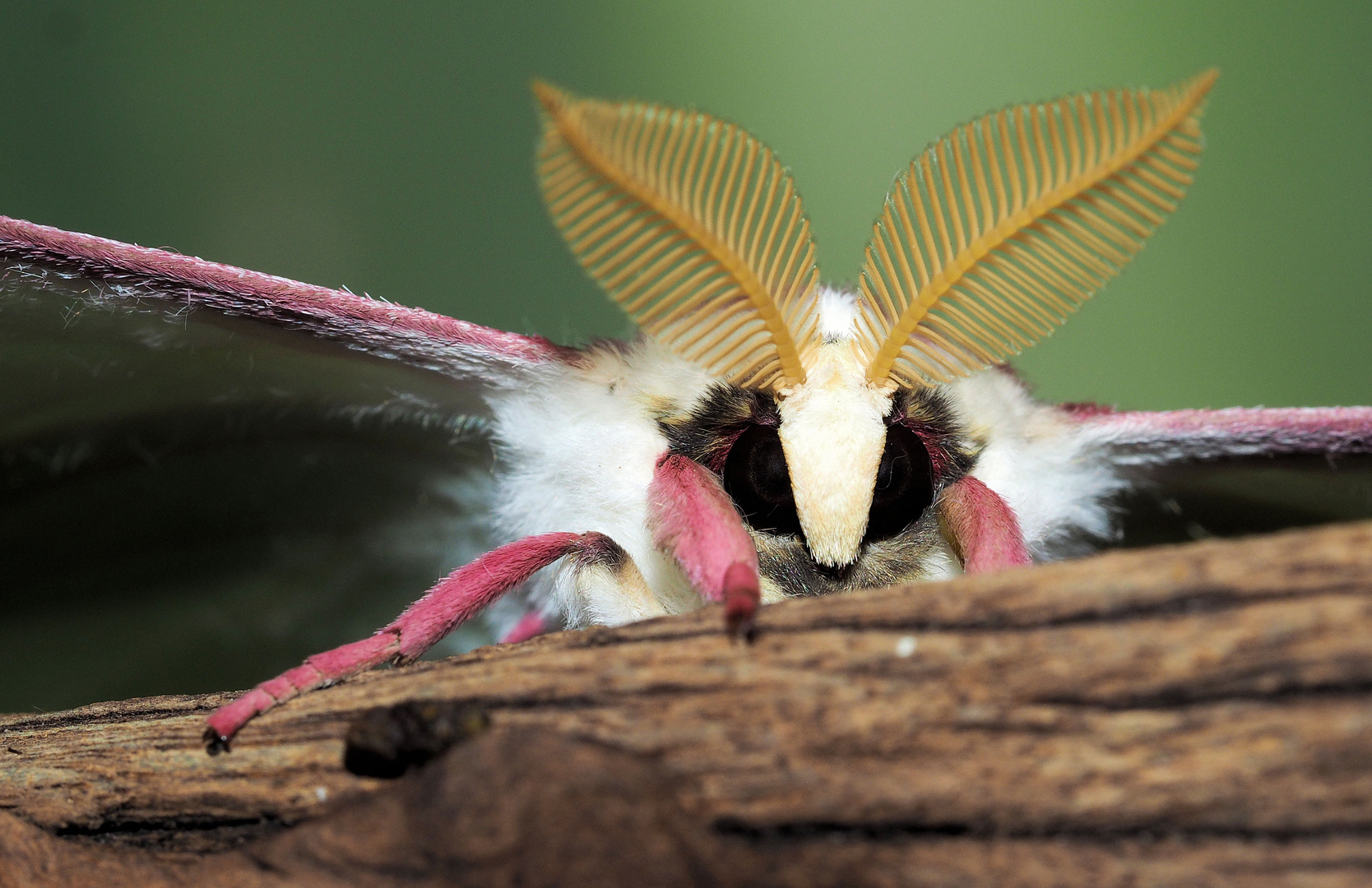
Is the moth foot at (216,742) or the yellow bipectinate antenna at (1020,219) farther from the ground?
the yellow bipectinate antenna at (1020,219)

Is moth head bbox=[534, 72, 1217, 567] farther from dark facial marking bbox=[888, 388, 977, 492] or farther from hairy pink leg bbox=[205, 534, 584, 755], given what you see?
hairy pink leg bbox=[205, 534, 584, 755]

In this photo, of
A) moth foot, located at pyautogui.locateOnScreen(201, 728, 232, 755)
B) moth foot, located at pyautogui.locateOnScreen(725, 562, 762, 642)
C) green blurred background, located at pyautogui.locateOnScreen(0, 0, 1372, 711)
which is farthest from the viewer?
green blurred background, located at pyautogui.locateOnScreen(0, 0, 1372, 711)

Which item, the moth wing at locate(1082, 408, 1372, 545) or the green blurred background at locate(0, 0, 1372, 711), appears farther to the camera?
the green blurred background at locate(0, 0, 1372, 711)

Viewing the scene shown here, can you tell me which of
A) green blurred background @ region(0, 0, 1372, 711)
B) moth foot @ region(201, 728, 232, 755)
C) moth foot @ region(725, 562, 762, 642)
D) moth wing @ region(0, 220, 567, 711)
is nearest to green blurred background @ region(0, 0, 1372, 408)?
green blurred background @ region(0, 0, 1372, 711)

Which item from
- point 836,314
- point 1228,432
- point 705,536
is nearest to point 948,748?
point 705,536

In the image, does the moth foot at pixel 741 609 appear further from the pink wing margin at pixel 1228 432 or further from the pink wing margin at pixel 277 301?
the pink wing margin at pixel 1228 432

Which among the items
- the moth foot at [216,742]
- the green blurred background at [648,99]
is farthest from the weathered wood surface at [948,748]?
the green blurred background at [648,99]

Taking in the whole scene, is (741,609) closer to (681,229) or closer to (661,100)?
(681,229)
